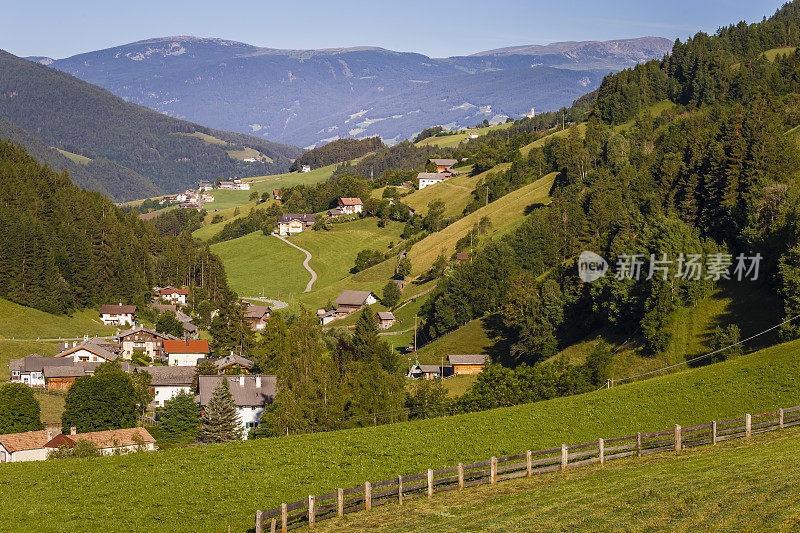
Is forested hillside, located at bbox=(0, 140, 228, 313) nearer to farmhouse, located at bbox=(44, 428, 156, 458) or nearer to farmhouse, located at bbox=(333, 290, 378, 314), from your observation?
farmhouse, located at bbox=(333, 290, 378, 314)

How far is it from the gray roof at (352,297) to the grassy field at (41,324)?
43954 millimetres

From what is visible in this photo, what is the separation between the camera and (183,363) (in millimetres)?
118688

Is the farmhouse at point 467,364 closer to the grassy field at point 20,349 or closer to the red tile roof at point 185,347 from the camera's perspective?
the red tile roof at point 185,347

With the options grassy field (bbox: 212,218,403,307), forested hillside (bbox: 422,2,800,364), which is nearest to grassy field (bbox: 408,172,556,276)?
forested hillside (bbox: 422,2,800,364)

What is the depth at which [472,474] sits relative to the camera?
96.4ft

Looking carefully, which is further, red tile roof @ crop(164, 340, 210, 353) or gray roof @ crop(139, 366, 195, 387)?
red tile roof @ crop(164, 340, 210, 353)

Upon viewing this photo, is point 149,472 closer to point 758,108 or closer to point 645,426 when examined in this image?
point 645,426

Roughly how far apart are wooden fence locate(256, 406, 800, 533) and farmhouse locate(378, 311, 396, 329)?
96.8 m

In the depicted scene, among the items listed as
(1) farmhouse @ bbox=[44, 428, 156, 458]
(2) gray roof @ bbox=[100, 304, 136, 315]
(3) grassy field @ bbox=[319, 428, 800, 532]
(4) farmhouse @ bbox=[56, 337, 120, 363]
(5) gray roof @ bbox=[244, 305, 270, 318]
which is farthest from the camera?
(5) gray roof @ bbox=[244, 305, 270, 318]

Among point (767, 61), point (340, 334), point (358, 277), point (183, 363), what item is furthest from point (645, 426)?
point (767, 61)

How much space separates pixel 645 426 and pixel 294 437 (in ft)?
65.5

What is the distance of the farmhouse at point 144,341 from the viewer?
12281 centimetres

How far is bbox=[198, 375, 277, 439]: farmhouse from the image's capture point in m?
82.8

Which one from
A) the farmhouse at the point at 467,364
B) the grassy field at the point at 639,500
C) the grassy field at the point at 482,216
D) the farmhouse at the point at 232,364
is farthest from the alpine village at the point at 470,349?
the grassy field at the point at 482,216
